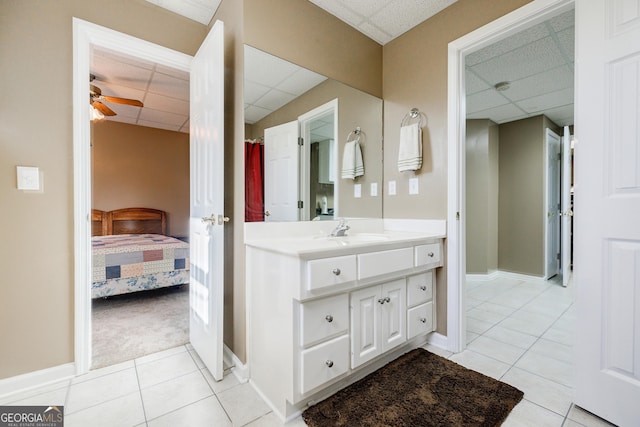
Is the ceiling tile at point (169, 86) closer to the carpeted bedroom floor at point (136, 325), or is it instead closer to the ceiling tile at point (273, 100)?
the ceiling tile at point (273, 100)

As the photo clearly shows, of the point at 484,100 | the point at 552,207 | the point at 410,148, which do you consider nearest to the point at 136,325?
the point at 410,148

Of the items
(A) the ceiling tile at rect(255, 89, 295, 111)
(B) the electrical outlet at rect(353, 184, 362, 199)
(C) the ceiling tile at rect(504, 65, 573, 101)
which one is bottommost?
(B) the electrical outlet at rect(353, 184, 362, 199)

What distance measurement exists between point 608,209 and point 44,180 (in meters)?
3.03

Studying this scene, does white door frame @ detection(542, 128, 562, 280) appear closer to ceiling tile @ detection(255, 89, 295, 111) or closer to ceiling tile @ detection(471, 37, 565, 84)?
ceiling tile @ detection(471, 37, 565, 84)

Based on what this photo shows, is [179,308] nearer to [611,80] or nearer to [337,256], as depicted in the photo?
[337,256]

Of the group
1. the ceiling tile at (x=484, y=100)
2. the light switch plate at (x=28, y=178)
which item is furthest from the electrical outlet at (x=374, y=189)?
the light switch plate at (x=28, y=178)

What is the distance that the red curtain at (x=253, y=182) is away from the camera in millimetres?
1760

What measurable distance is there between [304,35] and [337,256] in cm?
159

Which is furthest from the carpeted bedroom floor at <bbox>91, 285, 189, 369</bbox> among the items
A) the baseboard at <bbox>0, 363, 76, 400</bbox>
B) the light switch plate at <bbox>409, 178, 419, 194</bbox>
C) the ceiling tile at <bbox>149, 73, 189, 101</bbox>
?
the ceiling tile at <bbox>149, 73, 189, 101</bbox>

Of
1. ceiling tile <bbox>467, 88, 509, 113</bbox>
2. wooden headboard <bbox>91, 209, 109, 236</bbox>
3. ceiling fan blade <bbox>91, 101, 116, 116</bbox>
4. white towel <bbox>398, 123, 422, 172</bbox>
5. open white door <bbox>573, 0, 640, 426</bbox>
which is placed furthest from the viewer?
wooden headboard <bbox>91, 209, 109, 236</bbox>

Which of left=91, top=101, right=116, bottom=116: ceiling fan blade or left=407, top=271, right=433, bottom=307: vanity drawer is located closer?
left=407, top=271, right=433, bottom=307: vanity drawer

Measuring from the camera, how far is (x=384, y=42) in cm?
246

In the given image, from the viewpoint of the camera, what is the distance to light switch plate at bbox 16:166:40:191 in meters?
1.58

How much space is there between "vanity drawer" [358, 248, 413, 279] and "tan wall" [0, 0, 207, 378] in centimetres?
179
